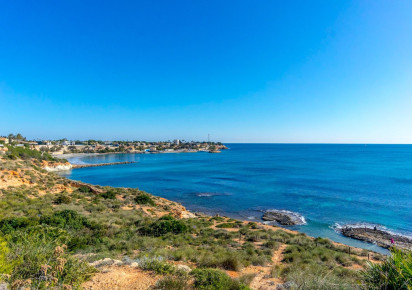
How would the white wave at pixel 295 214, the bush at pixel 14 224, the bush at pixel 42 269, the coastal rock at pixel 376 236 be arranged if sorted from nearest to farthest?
the bush at pixel 42 269
the bush at pixel 14 224
the coastal rock at pixel 376 236
the white wave at pixel 295 214

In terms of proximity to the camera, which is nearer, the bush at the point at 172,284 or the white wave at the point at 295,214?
the bush at the point at 172,284

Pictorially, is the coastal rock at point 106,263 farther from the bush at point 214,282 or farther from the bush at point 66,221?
the bush at point 66,221

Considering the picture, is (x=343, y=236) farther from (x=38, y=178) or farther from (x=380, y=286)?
(x=38, y=178)

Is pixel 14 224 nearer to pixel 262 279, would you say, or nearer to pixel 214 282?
pixel 214 282

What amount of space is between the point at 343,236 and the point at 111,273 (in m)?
21.8

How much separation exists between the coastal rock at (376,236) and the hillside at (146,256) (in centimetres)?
646

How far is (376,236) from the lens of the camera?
66.3ft

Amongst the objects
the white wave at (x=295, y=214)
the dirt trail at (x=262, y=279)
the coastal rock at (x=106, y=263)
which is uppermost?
the coastal rock at (x=106, y=263)

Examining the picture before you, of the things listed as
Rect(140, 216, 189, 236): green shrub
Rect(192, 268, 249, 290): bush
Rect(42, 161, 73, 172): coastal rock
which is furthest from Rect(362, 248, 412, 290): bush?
Rect(42, 161, 73, 172): coastal rock

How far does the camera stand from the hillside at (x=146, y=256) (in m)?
5.43

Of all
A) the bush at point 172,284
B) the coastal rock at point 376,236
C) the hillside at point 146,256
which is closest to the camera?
the hillside at point 146,256

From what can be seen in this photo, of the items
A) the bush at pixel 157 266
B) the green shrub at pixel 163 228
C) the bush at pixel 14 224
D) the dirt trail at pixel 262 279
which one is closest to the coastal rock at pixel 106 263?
the bush at pixel 157 266

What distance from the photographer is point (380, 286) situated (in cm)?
421

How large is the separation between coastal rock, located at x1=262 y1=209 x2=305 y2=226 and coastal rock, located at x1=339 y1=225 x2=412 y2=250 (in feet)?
14.7
